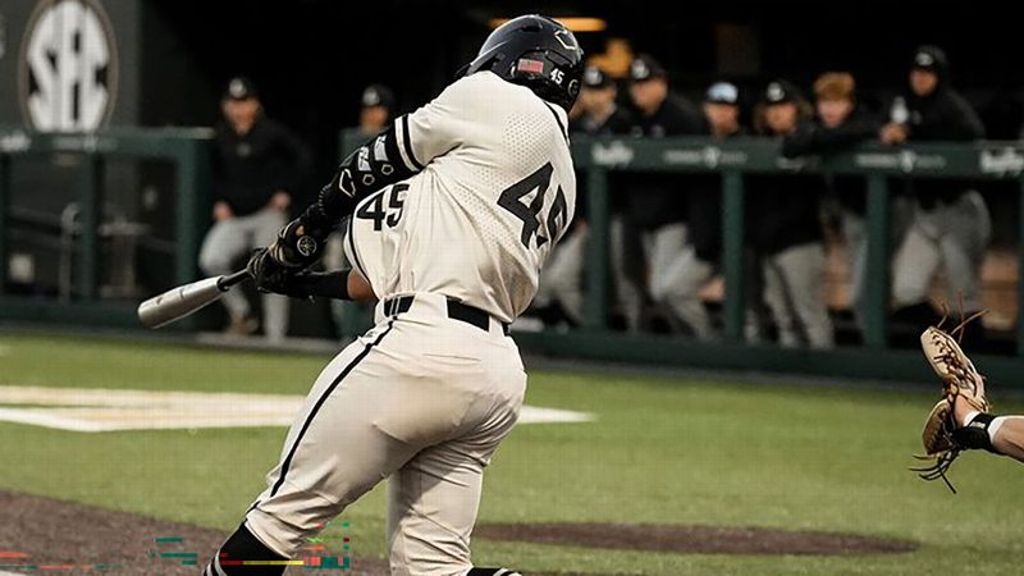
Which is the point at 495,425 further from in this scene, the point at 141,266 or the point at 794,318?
the point at 141,266

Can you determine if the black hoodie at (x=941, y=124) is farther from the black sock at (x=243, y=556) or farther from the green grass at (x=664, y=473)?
the black sock at (x=243, y=556)

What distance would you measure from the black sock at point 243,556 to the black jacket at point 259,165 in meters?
11.1

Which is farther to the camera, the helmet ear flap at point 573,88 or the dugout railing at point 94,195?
the dugout railing at point 94,195

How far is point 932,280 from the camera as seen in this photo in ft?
43.5

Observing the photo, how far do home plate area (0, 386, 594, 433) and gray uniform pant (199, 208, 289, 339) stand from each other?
3306 mm

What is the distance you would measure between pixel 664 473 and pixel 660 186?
15.7 ft

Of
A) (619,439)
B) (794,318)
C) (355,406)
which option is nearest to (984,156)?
(794,318)

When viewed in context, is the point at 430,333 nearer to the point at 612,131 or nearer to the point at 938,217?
the point at 938,217

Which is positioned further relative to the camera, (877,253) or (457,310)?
(877,253)

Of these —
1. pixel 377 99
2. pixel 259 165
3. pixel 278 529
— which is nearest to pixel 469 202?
pixel 278 529

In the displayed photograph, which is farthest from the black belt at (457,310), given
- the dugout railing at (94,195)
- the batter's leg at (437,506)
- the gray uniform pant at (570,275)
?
the dugout railing at (94,195)

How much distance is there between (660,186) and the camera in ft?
47.2

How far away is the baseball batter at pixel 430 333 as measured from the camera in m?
5.06

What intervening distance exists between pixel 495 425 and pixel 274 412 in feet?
21.9
